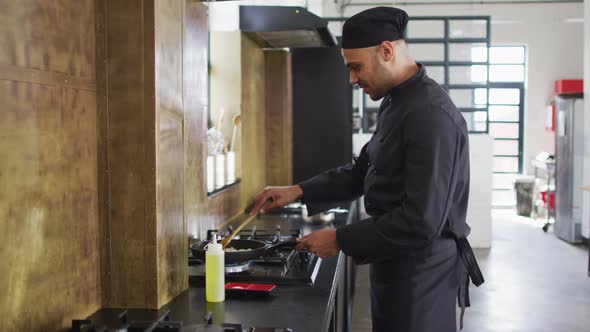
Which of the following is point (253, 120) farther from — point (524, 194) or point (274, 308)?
point (524, 194)

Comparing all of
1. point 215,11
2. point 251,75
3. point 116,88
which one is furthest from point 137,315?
point 251,75

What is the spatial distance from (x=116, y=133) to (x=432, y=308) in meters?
1.04

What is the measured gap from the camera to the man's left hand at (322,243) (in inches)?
72.1

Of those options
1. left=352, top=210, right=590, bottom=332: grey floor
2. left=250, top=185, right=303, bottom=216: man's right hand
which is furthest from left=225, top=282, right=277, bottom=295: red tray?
left=352, top=210, right=590, bottom=332: grey floor

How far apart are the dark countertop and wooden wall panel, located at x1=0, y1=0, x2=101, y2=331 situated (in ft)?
0.86

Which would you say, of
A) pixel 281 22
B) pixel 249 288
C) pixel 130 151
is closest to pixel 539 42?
pixel 281 22

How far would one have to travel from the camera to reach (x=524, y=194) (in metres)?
10.1

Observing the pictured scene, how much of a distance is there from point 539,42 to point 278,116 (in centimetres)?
849

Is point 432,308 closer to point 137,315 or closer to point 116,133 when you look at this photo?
point 137,315

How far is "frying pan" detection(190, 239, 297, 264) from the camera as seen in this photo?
206 centimetres

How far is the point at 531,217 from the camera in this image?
9930mm

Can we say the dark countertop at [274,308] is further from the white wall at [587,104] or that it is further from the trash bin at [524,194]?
the trash bin at [524,194]

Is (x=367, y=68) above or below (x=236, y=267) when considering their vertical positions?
above

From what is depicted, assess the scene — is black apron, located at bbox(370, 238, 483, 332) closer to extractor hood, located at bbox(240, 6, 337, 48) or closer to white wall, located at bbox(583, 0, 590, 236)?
extractor hood, located at bbox(240, 6, 337, 48)
